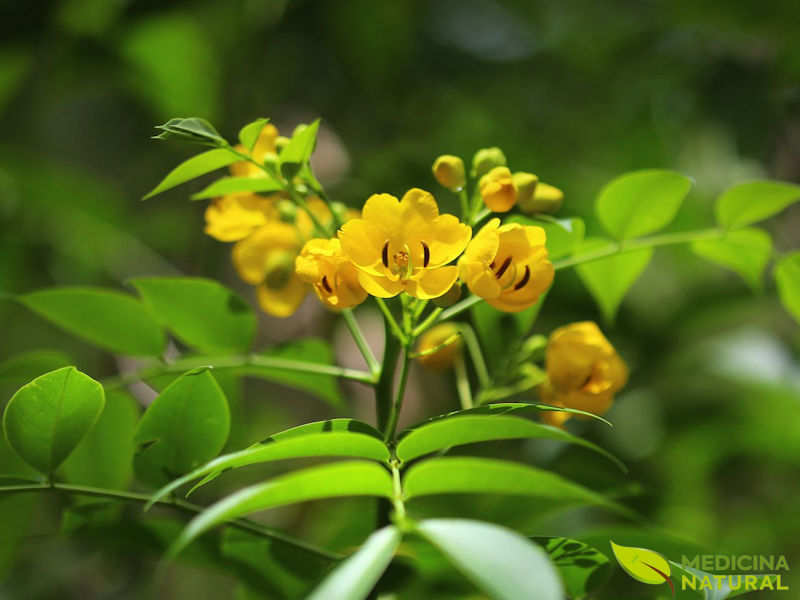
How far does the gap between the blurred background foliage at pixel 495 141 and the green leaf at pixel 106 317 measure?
0.55 m

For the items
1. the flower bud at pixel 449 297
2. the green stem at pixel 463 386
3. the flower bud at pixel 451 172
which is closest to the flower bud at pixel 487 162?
the flower bud at pixel 451 172

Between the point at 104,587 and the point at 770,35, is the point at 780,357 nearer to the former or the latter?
the point at 770,35

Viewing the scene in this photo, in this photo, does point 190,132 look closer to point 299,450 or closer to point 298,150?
point 298,150

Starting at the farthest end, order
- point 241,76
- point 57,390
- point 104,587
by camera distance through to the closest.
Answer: point 104,587
point 241,76
point 57,390

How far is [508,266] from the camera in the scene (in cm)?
57

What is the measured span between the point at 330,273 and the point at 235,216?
197 mm

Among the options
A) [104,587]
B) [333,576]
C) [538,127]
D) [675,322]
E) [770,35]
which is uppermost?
[770,35]

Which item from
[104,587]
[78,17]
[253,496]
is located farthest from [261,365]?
[104,587]

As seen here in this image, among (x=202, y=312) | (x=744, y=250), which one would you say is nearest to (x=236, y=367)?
(x=202, y=312)

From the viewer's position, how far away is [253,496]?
364 millimetres

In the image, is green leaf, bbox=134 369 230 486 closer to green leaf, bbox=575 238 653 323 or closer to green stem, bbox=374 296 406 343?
green stem, bbox=374 296 406 343

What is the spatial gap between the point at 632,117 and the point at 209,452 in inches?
49.8

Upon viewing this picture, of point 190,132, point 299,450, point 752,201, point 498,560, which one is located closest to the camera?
point 498,560

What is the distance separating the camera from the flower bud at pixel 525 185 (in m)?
0.63
